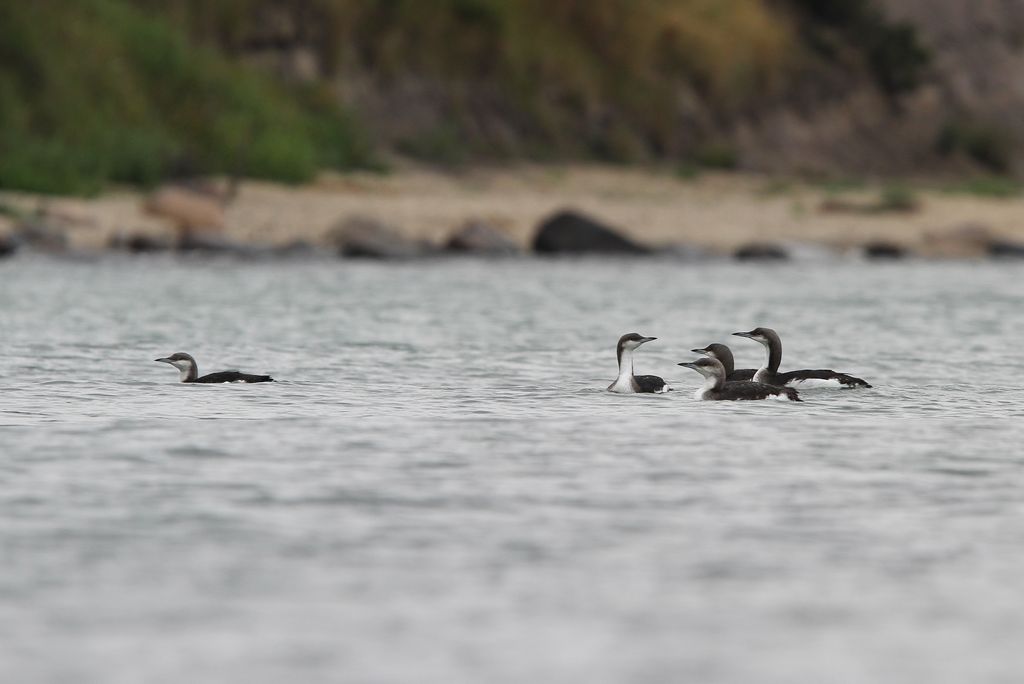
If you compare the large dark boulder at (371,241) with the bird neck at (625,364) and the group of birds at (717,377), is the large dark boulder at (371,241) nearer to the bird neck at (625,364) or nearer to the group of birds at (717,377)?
the group of birds at (717,377)

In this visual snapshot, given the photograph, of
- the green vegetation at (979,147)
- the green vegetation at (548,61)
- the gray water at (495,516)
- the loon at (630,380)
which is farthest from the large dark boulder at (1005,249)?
the loon at (630,380)

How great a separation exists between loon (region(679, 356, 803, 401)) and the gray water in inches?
7.2

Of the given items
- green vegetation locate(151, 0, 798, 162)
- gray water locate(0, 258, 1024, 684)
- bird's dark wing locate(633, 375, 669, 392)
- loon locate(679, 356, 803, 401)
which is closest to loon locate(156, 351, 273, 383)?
gray water locate(0, 258, 1024, 684)

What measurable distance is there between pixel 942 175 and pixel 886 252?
16.5 meters

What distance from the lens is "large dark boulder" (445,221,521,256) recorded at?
32.6 meters

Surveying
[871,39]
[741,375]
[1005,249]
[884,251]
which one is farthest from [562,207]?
[741,375]

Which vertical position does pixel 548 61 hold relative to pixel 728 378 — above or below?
above

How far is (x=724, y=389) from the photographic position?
14016 millimetres

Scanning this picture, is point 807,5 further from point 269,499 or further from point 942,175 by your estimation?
point 269,499

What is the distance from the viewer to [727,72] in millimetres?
50281

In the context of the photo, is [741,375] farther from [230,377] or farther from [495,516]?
[495,516]

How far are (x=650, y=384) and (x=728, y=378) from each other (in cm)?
96

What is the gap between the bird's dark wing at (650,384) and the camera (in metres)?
14.4

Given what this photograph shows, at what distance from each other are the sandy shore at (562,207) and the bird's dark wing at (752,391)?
728 inches
